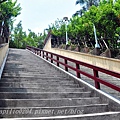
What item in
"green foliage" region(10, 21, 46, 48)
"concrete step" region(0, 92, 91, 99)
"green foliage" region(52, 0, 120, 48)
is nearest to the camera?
"concrete step" region(0, 92, 91, 99)

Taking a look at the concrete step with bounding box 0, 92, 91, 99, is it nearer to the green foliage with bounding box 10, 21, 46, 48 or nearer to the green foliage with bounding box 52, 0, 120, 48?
the green foliage with bounding box 52, 0, 120, 48

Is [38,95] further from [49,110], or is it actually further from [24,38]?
[24,38]

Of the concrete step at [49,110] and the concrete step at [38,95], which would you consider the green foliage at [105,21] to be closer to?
the concrete step at [38,95]

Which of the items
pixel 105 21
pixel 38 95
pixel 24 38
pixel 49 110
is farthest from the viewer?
pixel 24 38

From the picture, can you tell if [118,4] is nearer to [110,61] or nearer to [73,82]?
[110,61]

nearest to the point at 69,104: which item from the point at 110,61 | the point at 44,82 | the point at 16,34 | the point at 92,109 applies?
the point at 92,109

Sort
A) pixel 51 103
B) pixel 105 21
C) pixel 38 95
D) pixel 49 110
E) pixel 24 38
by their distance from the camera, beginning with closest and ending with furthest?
pixel 49 110 < pixel 51 103 < pixel 38 95 < pixel 105 21 < pixel 24 38

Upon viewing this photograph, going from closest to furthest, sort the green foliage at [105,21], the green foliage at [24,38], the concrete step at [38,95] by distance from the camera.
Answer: the concrete step at [38,95]
the green foliage at [105,21]
the green foliage at [24,38]

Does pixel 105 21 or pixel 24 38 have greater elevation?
pixel 24 38

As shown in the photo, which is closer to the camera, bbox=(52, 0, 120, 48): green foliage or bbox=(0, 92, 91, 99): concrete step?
bbox=(0, 92, 91, 99): concrete step

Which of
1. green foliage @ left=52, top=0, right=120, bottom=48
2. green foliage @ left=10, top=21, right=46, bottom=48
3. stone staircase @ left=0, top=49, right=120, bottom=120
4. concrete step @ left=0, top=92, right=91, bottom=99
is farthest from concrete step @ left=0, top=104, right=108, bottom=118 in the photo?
green foliage @ left=10, top=21, right=46, bottom=48

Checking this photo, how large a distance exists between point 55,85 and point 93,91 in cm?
131

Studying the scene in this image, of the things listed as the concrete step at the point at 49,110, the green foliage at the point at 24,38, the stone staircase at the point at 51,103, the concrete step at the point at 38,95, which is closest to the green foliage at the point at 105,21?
the stone staircase at the point at 51,103

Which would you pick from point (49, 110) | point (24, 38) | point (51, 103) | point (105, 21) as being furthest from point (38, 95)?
point (24, 38)
